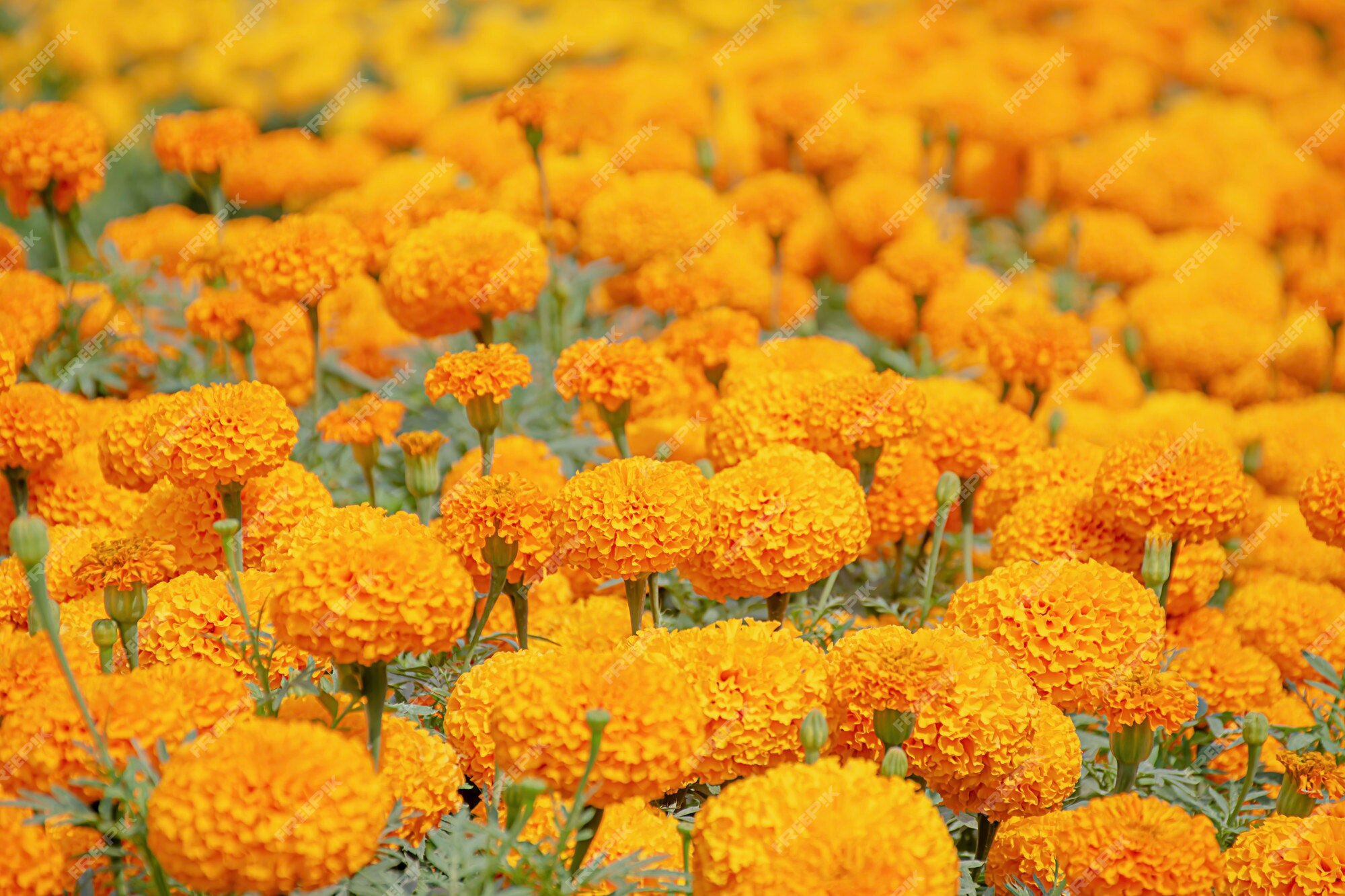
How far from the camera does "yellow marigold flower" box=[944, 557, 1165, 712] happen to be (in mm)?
1888

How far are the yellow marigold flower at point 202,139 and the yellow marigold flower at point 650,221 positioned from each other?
3.26 feet

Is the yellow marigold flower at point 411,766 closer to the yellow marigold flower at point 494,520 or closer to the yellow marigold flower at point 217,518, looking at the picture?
the yellow marigold flower at point 494,520

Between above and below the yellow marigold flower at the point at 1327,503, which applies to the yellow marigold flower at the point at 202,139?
above

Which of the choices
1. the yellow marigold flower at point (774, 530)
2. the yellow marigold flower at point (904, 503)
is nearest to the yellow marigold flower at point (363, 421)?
the yellow marigold flower at point (774, 530)

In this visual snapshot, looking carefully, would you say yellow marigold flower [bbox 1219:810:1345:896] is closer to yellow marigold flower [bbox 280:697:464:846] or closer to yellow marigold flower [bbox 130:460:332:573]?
yellow marigold flower [bbox 280:697:464:846]

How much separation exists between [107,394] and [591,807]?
84.2 inches

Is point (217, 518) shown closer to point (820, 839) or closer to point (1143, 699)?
point (820, 839)

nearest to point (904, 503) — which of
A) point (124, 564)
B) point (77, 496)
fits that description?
point (124, 564)

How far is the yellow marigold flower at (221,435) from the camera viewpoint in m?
1.90

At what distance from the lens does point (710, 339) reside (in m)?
2.88

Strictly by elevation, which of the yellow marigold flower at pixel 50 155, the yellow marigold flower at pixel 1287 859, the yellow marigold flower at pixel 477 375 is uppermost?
the yellow marigold flower at pixel 50 155

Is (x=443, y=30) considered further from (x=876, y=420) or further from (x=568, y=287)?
(x=876, y=420)

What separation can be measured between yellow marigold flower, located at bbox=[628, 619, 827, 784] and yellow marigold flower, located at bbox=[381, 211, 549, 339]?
44.6 inches

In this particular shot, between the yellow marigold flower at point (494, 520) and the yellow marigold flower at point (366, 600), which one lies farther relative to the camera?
the yellow marigold flower at point (494, 520)
